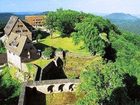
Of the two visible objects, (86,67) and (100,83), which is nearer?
(100,83)

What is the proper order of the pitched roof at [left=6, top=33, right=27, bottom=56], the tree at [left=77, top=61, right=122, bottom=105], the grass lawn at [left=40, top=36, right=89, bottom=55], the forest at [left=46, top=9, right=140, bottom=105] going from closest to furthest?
the tree at [left=77, top=61, right=122, bottom=105] → the forest at [left=46, top=9, right=140, bottom=105] → the pitched roof at [left=6, top=33, right=27, bottom=56] → the grass lawn at [left=40, top=36, right=89, bottom=55]

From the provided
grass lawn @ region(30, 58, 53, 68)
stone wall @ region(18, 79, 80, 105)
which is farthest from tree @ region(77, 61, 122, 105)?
grass lawn @ region(30, 58, 53, 68)

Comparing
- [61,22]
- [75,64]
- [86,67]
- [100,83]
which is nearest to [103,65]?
[100,83]

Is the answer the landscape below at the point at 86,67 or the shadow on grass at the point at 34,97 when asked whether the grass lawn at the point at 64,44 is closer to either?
the landscape below at the point at 86,67

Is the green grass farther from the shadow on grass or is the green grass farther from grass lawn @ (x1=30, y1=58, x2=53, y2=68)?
the shadow on grass

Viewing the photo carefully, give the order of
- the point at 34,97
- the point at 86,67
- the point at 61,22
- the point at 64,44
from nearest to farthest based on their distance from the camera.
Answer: the point at 34,97, the point at 86,67, the point at 64,44, the point at 61,22

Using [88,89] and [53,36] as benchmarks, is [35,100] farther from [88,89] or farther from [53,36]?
[53,36]

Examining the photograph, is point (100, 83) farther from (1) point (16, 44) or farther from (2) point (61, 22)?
(2) point (61, 22)

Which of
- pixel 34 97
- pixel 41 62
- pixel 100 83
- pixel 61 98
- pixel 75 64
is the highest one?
pixel 100 83

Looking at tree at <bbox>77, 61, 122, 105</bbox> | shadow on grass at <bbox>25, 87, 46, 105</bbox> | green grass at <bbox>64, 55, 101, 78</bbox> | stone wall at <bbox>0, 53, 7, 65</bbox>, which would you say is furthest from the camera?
stone wall at <bbox>0, 53, 7, 65</bbox>

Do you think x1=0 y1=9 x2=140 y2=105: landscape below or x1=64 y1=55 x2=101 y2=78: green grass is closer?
x1=0 y1=9 x2=140 y2=105: landscape below
